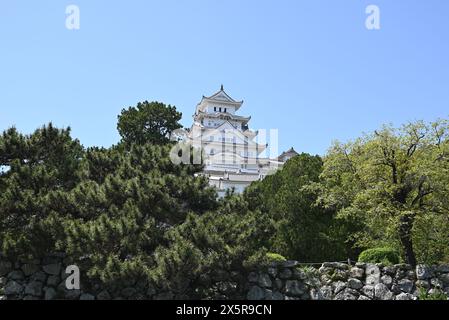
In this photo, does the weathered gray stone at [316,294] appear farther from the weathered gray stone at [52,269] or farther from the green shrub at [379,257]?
the weathered gray stone at [52,269]

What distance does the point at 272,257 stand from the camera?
13.0 metres

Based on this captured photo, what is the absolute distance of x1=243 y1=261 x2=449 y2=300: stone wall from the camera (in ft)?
40.1

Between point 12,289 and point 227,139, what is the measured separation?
127 feet

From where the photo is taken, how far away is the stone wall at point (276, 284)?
12.1 metres

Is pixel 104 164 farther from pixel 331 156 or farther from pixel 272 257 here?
pixel 331 156

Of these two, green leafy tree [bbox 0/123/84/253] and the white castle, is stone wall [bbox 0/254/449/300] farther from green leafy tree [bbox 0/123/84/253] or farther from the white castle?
the white castle

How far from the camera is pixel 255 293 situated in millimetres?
12133

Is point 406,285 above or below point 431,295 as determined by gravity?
above

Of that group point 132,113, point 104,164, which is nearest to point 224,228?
point 104,164

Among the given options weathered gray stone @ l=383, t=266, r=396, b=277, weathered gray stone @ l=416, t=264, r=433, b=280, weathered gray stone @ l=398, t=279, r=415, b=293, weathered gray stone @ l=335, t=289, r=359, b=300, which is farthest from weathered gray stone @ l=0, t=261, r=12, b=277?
weathered gray stone @ l=416, t=264, r=433, b=280

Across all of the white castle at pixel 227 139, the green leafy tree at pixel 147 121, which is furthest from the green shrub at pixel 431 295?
the white castle at pixel 227 139

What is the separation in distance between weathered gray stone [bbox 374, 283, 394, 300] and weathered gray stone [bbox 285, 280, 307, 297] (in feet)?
5.94

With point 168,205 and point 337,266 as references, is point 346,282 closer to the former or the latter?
point 337,266

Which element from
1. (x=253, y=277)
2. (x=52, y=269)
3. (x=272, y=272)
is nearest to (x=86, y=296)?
(x=52, y=269)
